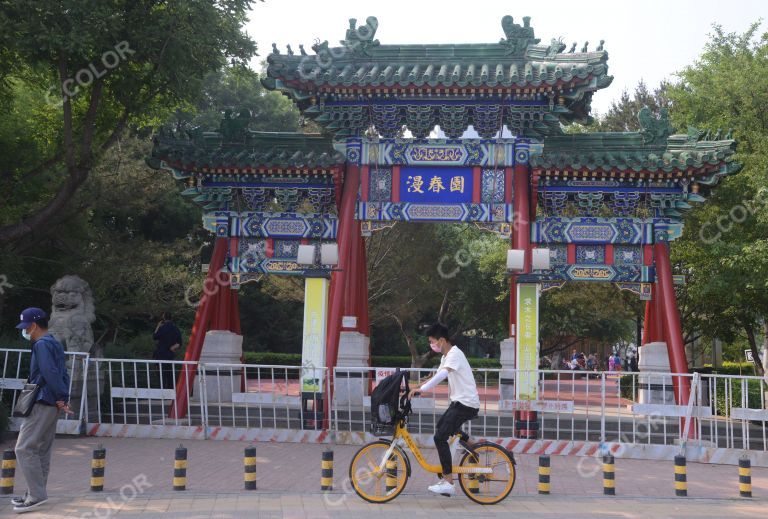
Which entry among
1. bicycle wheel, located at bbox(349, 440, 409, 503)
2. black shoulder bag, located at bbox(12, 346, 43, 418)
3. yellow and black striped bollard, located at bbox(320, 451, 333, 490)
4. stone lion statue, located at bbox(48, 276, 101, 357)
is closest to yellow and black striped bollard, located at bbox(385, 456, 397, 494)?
bicycle wheel, located at bbox(349, 440, 409, 503)

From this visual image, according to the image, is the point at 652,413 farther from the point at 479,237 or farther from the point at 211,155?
the point at 479,237

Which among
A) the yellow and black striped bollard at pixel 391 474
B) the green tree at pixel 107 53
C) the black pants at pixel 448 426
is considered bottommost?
the yellow and black striped bollard at pixel 391 474

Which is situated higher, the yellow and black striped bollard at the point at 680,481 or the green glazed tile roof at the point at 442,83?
the green glazed tile roof at the point at 442,83

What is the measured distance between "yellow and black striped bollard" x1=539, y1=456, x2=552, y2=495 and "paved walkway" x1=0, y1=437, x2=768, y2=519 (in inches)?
5.5

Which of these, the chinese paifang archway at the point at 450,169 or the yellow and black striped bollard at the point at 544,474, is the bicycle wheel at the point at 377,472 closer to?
the yellow and black striped bollard at the point at 544,474

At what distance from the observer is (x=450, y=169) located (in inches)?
604

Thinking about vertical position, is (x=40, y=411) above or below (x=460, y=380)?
below

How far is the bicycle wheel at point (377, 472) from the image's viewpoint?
8.30 metres

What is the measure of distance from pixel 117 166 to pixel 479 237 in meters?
17.5

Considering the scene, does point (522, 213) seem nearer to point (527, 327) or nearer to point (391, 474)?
point (527, 327)

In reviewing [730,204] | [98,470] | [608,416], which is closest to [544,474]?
[98,470]

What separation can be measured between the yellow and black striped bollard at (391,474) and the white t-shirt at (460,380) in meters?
0.87

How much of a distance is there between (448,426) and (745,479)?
3537 mm

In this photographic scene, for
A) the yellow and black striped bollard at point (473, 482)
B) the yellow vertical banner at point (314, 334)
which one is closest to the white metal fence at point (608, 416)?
the yellow vertical banner at point (314, 334)
